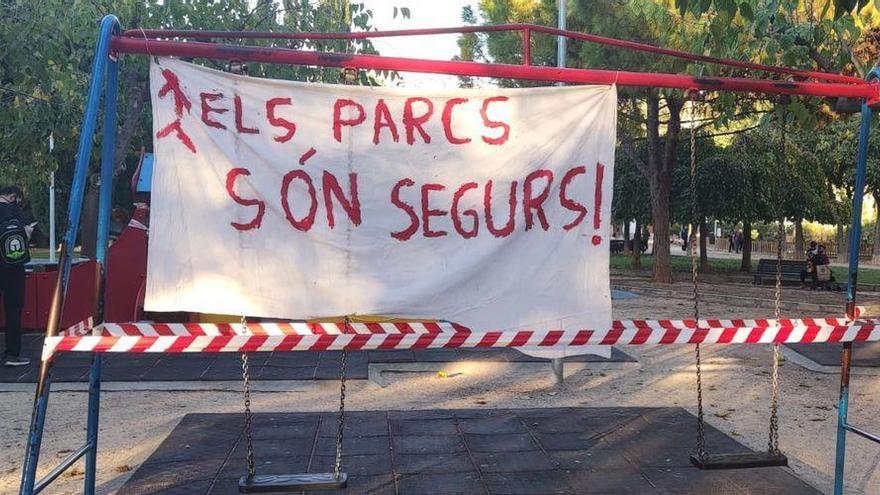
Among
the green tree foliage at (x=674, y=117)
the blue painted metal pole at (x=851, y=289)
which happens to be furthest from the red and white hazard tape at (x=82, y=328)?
the green tree foliage at (x=674, y=117)

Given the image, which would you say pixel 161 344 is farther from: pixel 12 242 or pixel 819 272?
pixel 819 272

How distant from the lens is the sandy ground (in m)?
5.20

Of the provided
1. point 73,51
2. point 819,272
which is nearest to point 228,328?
point 73,51

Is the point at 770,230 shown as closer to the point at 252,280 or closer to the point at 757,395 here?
the point at 757,395

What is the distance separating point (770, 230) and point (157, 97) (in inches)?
2188

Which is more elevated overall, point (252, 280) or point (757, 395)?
point (252, 280)

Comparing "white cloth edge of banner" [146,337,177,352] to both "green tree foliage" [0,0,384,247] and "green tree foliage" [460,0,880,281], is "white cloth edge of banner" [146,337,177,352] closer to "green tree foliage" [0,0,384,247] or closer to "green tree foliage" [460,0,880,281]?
"green tree foliage" [0,0,384,247]

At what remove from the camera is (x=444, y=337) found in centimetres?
383

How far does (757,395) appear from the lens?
7293mm

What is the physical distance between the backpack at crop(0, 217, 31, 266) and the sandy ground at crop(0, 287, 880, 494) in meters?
1.44

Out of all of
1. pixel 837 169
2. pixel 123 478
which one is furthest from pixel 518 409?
pixel 837 169

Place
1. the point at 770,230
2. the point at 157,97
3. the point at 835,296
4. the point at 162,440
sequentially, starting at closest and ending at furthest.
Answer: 1. the point at 157,97
2. the point at 162,440
3. the point at 835,296
4. the point at 770,230

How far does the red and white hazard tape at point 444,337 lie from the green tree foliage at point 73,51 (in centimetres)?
672

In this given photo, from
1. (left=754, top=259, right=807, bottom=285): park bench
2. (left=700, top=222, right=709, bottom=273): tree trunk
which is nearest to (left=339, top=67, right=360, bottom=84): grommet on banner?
(left=754, top=259, right=807, bottom=285): park bench
